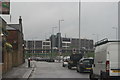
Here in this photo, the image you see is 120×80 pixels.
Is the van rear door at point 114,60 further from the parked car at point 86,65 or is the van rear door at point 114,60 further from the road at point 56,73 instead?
the parked car at point 86,65

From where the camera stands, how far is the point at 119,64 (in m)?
13.2

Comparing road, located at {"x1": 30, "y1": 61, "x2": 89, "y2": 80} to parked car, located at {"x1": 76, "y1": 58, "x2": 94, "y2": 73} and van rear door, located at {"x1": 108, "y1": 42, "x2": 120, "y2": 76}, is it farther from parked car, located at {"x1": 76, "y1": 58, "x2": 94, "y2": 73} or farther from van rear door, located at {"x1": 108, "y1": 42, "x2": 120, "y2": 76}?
van rear door, located at {"x1": 108, "y1": 42, "x2": 120, "y2": 76}

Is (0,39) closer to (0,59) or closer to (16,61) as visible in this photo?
(0,59)

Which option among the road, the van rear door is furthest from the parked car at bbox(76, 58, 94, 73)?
the van rear door

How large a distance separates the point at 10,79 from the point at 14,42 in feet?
78.1

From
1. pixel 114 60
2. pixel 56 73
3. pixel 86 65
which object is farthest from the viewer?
pixel 56 73

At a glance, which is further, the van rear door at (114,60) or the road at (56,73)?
the road at (56,73)

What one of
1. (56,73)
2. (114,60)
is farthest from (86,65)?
(114,60)

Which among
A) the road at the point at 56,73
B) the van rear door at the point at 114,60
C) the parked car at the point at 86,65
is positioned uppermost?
the van rear door at the point at 114,60

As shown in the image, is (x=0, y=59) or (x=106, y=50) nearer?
(x=106, y=50)

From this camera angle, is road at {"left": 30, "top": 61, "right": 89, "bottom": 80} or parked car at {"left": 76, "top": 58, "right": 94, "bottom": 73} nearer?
road at {"left": 30, "top": 61, "right": 89, "bottom": 80}

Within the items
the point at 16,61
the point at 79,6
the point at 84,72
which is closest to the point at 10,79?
the point at 84,72

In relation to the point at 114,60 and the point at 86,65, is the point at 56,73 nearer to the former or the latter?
the point at 86,65

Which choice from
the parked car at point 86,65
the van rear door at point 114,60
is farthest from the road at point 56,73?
the van rear door at point 114,60
